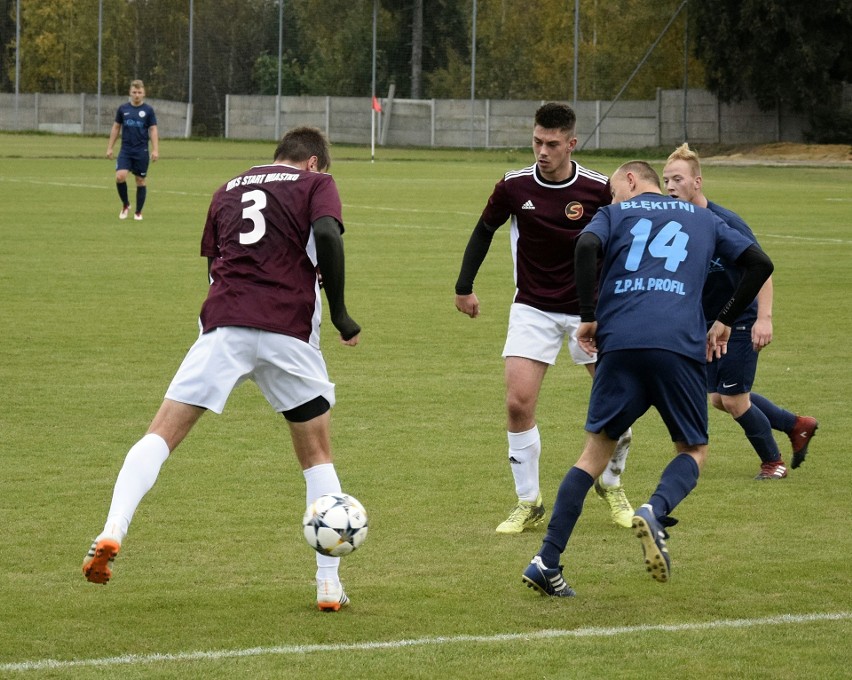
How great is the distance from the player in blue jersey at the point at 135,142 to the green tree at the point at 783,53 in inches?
1366

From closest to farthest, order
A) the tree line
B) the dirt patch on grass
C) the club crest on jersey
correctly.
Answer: the club crest on jersey, the dirt patch on grass, the tree line

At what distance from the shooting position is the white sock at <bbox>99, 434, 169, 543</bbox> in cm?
511

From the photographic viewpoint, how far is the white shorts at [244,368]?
5.36 m

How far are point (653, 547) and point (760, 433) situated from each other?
9.55 ft

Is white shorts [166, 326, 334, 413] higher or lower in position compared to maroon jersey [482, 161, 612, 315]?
lower

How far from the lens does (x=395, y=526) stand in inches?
266

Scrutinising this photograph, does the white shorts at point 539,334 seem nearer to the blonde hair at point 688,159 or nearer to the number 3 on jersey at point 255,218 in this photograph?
the blonde hair at point 688,159

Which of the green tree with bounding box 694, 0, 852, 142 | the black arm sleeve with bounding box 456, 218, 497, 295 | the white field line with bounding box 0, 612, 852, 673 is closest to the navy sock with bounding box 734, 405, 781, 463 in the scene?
the black arm sleeve with bounding box 456, 218, 497, 295

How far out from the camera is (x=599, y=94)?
59.1m

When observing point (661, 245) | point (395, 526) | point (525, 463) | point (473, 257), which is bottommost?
point (395, 526)

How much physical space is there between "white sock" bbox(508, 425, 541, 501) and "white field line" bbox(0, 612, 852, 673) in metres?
1.78

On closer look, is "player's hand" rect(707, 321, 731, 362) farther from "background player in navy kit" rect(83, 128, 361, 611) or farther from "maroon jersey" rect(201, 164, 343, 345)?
"maroon jersey" rect(201, 164, 343, 345)

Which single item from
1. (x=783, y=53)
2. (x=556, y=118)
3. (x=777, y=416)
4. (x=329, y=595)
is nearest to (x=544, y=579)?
(x=329, y=595)

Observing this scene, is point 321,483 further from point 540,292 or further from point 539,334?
point 540,292
